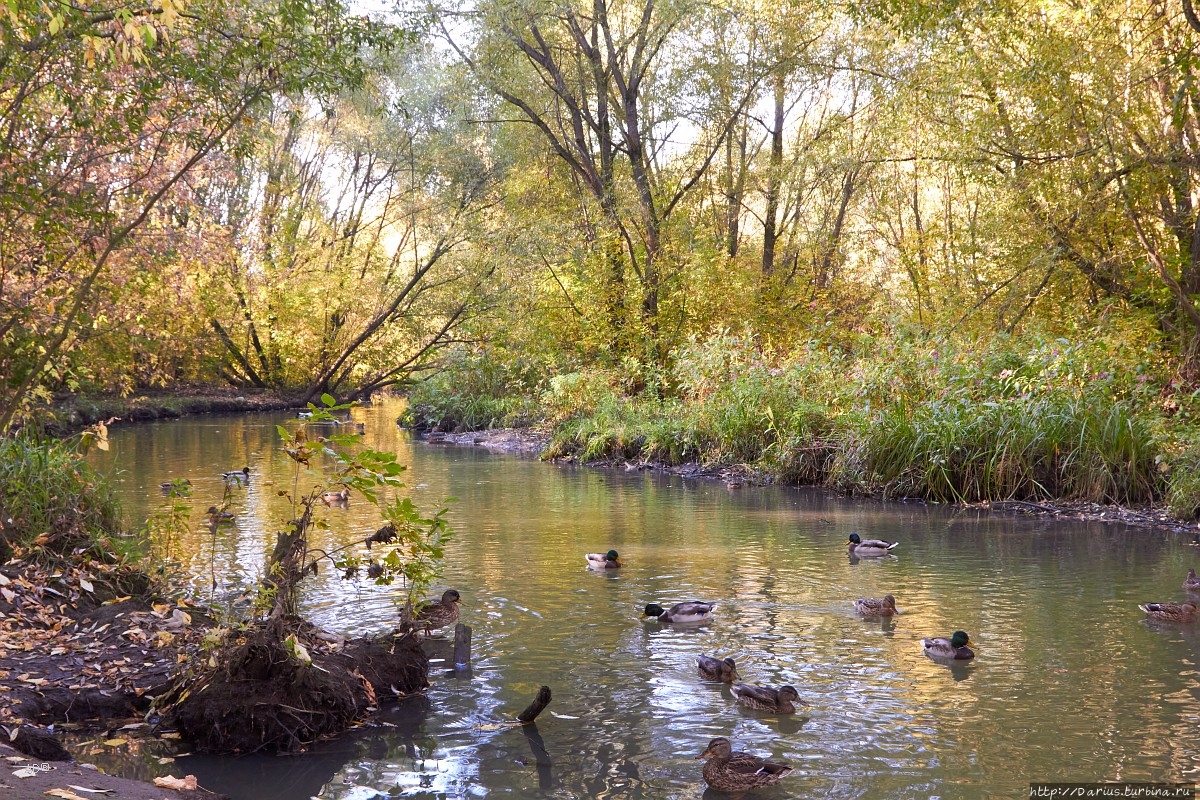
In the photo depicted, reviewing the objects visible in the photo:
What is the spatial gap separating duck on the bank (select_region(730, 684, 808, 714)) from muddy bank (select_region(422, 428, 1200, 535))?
8.33 metres

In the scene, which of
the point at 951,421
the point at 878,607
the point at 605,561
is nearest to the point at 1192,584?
the point at 878,607

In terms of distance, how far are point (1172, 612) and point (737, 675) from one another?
3965mm

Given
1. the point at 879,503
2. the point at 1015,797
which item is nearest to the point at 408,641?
the point at 1015,797

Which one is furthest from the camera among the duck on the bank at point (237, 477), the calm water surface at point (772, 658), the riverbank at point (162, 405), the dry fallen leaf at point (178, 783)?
the riverbank at point (162, 405)

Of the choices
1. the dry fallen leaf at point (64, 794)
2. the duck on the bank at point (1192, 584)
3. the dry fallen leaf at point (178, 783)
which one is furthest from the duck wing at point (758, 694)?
the duck on the bank at point (1192, 584)

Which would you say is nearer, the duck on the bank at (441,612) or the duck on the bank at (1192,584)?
the duck on the bank at (441,612)

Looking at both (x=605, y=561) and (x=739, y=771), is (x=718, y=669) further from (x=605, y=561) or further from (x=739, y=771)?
(x=605, y=561)

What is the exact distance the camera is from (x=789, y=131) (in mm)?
34375

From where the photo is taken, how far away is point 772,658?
7.44 metres

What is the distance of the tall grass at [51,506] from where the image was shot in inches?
327

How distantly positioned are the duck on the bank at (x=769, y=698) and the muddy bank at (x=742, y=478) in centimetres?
833

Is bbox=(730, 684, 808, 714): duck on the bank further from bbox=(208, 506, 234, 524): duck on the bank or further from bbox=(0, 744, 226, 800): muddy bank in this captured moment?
bbox=(208, 506, 234, 524): duck on the bank

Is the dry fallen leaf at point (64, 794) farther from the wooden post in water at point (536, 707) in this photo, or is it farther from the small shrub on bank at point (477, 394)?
the small shrub on bank at point (477, 394)

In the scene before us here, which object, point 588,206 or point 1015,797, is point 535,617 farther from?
point 588,206
